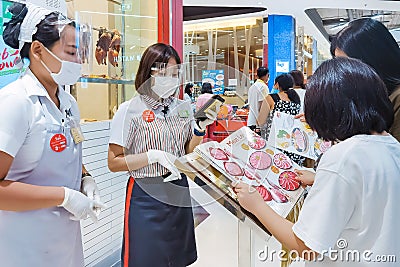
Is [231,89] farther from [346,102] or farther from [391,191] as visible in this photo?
[391,191]

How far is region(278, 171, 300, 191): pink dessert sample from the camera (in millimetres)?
1300

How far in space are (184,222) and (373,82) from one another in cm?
102

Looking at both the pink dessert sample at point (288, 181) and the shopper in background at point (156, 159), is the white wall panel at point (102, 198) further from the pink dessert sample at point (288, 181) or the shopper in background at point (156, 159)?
the pink dessert sample at point (288, 181)

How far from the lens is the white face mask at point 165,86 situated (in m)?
1.44

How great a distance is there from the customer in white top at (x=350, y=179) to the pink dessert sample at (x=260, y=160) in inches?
10.0

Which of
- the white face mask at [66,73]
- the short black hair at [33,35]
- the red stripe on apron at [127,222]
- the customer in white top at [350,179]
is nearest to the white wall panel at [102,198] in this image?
the red stripe on apron at [127,222]

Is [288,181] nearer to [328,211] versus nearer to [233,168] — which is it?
[233,168]

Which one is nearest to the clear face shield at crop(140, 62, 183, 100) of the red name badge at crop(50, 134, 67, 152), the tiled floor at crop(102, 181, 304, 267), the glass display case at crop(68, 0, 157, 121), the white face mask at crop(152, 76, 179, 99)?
the white face mask at crop(152, 76, 179, 99)

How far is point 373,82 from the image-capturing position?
1024 mm

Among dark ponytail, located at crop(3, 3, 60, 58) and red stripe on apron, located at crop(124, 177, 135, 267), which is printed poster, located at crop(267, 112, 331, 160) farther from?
dark ponytail, located at crop(3, 3, 60, 58)

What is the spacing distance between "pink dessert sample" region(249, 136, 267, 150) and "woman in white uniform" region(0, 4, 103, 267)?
57 centimetres

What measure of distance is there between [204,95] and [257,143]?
9.4 inches

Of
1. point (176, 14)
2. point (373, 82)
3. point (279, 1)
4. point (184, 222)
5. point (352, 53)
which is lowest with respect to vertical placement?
point (184, 222)

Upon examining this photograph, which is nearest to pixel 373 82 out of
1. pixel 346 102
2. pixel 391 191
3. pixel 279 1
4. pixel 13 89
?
pixel 346 102
